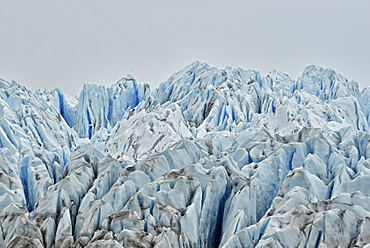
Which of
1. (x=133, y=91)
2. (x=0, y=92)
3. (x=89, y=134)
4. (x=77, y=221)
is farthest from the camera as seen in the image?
(x=133, y=91)

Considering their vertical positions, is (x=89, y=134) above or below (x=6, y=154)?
above

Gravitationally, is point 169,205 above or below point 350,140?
below

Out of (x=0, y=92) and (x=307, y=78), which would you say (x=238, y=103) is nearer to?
(x=307, y=78)

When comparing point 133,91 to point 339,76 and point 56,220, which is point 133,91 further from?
point 56,220

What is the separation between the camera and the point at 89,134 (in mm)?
41594

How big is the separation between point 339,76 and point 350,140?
24.4 m

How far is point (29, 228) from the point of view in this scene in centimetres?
1383

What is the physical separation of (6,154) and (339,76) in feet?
106

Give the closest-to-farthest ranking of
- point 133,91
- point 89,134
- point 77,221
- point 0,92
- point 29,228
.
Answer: point 29,228, point 77,221, point 0,92, point 89,134, point 133,91

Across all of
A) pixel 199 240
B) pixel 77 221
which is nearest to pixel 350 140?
pixel 199 240

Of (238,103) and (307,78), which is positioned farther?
(307,78)

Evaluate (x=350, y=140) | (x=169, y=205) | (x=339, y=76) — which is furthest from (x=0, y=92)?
(x=339, y=76)

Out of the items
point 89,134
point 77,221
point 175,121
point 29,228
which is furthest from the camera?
point 89,134

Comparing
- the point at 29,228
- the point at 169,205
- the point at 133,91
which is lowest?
the point at 29,228
